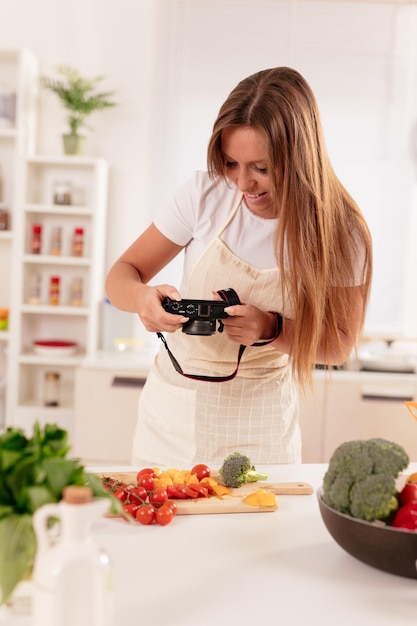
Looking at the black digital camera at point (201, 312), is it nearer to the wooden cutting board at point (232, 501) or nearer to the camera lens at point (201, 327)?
the camera lens at point (201, 327)

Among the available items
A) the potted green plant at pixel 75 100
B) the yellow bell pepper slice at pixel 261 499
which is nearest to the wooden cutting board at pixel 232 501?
the yellow bell pepper slice at pixel 261 499

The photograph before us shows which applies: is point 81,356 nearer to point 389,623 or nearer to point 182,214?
point 182,214

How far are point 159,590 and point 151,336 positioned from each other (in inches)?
111

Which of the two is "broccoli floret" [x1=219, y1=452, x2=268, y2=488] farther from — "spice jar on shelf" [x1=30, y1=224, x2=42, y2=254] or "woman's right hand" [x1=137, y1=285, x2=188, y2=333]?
"spice jar on shelf" [x1=30, y1=224, x2=42, y2=254]

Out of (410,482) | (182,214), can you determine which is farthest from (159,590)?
(182,214)

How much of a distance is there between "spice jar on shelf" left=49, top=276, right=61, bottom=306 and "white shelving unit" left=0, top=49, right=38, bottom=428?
0.19m

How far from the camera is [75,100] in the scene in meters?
3.46

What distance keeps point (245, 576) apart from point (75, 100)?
→ 2.87 metres

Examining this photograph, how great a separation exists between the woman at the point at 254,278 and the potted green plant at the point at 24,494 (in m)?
0.81

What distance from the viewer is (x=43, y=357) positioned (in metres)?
3.54

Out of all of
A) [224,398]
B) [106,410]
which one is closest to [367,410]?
[106,410]

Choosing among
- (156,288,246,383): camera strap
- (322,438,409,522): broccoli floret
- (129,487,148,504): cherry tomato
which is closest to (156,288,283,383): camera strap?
(156,288,246,383): camera strap

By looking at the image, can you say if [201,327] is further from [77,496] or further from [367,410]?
[367,410]

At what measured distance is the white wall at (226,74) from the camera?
3.62 meters
